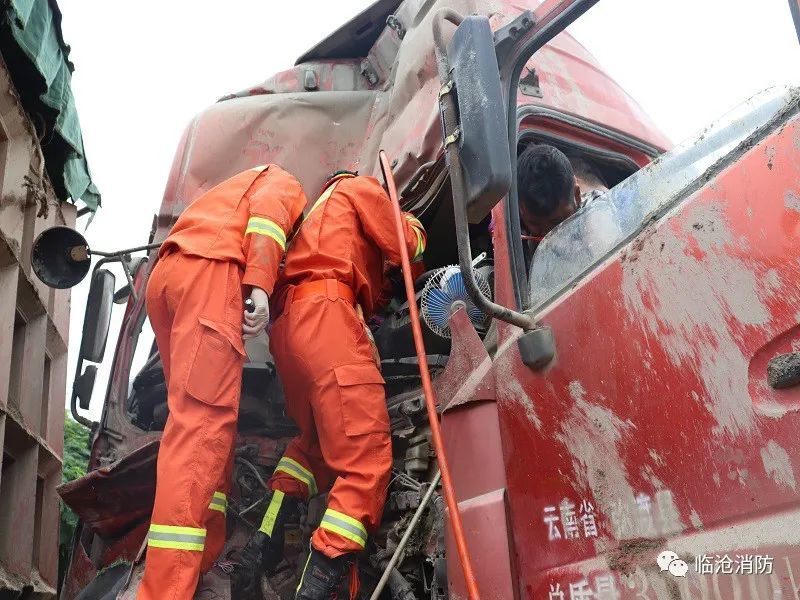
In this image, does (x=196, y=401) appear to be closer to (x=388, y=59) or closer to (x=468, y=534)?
(x=468, y=534)

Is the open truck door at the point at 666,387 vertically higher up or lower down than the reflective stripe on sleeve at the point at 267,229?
lower down

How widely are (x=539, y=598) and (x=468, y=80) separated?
1082 millimetres

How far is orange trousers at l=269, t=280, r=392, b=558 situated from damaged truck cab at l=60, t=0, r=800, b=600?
12 centimetres

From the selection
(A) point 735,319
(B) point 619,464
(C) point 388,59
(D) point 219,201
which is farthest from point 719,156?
(C) point 388,59

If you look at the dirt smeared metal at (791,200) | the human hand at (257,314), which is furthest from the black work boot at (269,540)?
the dirt smeared metal at (791,200)

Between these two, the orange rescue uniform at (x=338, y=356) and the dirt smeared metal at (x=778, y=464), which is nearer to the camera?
the dirt smeared metal at (x=778, y=464)

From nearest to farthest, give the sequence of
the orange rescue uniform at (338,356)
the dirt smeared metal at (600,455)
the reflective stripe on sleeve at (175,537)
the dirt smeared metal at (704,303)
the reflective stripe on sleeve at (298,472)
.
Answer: the dirt smeared metal at (704,303) < the dirt smeared metal at (600,455) < the reflective stripe on sleeve at (175,537) < the orange rescue uniform at (338,356) < the reflective stripe on sleeve at (298,472)

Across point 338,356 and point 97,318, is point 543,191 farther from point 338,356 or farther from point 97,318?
point 97,318

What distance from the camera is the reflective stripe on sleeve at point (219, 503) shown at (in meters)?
2.62

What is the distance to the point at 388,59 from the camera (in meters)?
3.99

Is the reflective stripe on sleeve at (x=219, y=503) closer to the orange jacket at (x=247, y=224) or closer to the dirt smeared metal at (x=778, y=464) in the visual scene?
the orange jacket at (x=247, y=224)

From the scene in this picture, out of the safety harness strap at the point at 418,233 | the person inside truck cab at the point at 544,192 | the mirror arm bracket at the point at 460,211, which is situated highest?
the safety harness strap at the point at 418,233

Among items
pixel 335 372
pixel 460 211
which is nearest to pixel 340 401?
pixel 335 372

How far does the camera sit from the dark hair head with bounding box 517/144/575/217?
2164mm
